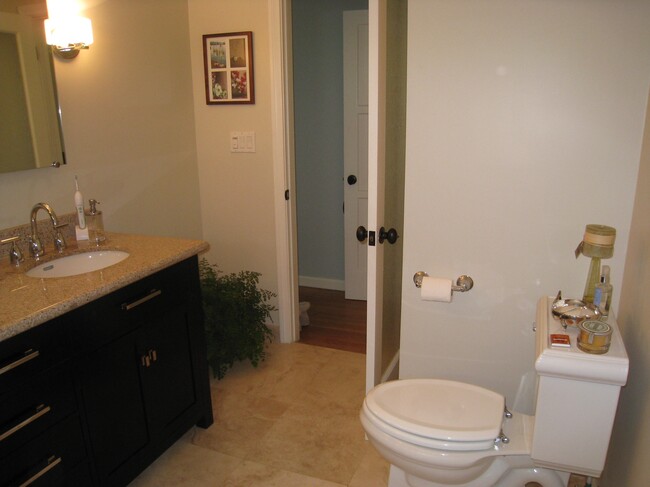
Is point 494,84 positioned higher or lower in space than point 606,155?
higher

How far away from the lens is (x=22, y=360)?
1.40 metres

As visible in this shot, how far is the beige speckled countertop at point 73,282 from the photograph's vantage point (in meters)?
1.43

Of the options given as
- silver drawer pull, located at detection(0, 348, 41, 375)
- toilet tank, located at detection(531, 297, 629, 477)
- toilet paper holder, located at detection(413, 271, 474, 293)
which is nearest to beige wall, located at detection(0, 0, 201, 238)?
silver drawer pull, located at detection(0, 348, 41, 375)

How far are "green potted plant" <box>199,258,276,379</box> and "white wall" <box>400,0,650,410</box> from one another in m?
1.07

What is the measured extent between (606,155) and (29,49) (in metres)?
2.11

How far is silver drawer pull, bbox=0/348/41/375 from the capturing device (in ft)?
4.44

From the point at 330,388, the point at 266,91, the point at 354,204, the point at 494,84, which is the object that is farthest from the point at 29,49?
the point at 354,204

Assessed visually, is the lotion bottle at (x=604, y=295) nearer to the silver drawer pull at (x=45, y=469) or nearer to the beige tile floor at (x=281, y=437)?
the beige tile floor at (x=281, y=437)

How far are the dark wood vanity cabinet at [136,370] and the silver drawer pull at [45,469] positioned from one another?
0.26ft

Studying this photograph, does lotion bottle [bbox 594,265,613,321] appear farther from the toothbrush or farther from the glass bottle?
the toothbrush

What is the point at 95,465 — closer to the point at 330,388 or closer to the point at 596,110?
the point at 330,388

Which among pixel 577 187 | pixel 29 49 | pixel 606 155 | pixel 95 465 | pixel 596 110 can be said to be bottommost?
pixel 95 465

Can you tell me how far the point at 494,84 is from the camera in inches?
66.6

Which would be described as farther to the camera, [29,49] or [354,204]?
[354,204]
